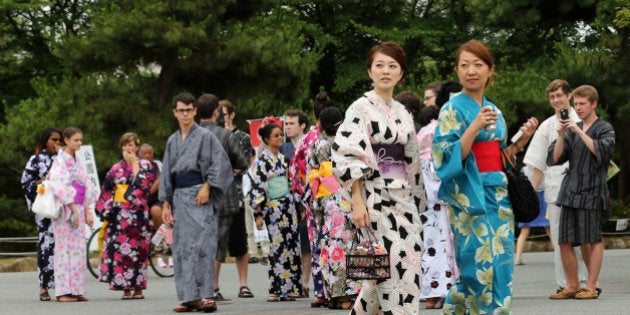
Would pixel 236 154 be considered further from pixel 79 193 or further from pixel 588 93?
pixel 588 93

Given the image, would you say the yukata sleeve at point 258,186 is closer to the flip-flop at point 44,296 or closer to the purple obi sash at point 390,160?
the flip-flop at point 44,296

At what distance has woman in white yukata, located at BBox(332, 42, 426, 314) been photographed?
7145mm

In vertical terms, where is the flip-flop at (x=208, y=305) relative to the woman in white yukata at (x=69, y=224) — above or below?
below

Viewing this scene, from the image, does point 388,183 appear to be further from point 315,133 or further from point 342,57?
point 342,57

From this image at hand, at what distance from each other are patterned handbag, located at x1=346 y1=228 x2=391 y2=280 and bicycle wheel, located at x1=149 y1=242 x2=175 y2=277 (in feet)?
30.2

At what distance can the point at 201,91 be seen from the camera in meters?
26.0

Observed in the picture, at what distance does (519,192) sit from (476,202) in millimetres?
321

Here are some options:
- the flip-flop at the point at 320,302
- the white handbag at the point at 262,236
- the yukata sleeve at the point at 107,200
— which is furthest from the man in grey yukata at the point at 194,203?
the white handbag at the point at 262,236

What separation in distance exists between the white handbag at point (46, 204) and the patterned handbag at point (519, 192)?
723 centimetres

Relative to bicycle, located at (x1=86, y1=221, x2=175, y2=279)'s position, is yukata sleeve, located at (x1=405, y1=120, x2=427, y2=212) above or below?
above

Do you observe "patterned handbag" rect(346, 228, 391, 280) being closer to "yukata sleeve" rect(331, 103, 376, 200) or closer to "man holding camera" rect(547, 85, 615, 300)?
"yukata sleeve" rect(331, 103, 376, 200)

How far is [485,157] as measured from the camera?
267 inches

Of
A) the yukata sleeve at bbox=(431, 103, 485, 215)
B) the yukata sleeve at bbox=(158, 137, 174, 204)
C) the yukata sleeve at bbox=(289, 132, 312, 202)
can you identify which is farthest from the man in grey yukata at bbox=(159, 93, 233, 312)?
the yukata sleeve at bbox=(431, 103, 485, 215)

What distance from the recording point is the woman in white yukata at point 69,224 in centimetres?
1280
